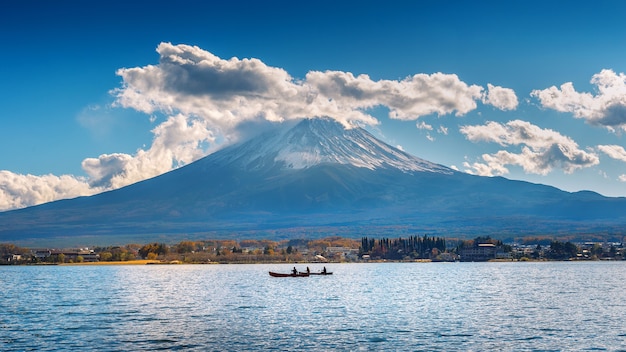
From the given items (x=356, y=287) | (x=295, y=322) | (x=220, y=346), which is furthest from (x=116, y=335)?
(x=356, y=287)

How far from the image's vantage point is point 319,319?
65.6 m

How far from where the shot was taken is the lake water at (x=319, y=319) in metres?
51.2

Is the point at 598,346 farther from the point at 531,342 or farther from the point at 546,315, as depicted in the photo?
the point at 546,315

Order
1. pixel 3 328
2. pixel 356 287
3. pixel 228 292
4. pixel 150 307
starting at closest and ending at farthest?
pixel 3 328 < pixel 150 307 < pixel 228 292 < pixel 356 287

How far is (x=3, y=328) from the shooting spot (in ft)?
198

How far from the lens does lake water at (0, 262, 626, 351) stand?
168 ft

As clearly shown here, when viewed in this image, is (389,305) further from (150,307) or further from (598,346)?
(598,346)

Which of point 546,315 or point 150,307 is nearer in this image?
point 546,315

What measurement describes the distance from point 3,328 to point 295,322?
887 inches

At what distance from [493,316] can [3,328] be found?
3935 centimetres

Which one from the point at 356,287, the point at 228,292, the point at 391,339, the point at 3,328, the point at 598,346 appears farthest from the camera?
the point at 356,287

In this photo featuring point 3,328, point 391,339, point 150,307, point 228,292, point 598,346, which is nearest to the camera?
point 598,346

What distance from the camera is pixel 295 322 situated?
63.7 meters

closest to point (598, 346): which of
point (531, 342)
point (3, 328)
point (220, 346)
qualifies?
point (531, 342)
